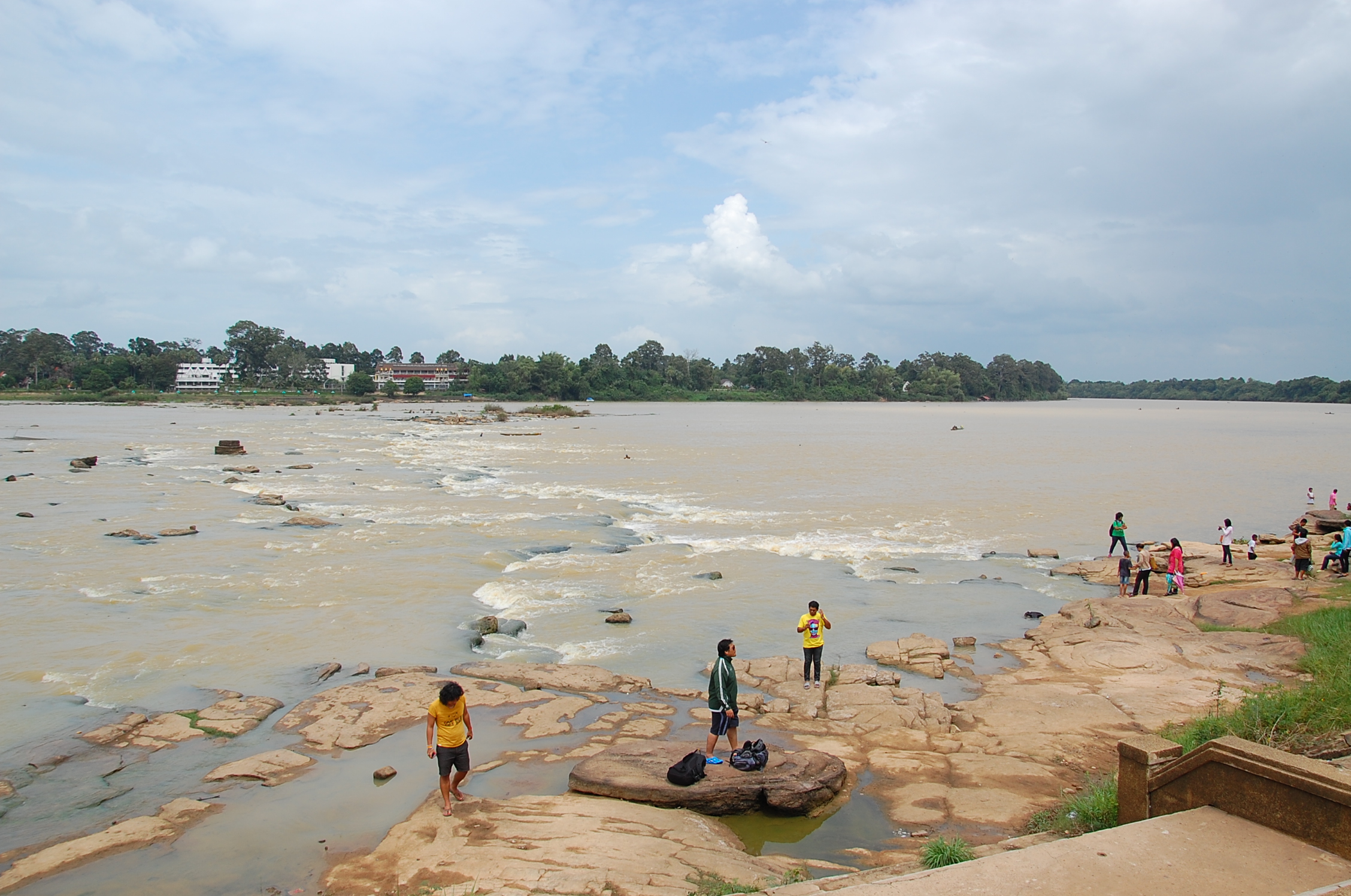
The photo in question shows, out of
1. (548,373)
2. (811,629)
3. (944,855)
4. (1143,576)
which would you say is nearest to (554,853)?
(944,855)

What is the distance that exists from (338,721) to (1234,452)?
65.0 meters

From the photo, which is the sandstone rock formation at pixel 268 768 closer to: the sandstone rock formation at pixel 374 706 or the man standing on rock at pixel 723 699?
the sandstone rock formation at pixel 374 706

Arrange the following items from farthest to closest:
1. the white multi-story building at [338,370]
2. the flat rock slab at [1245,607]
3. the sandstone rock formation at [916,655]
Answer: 1. the white multi-story building at [338,370]
2. the flat rock slab at [1245,607]
3. the sandstone rock formation at [916,655]

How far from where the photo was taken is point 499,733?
10.4 meters

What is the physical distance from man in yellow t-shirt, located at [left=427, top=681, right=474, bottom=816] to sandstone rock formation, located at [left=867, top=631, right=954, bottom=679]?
784 centimetres

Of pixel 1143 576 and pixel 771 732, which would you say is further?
pixel 1143 576

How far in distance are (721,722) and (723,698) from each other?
34 cm

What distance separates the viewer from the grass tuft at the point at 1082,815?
6855 millimetres

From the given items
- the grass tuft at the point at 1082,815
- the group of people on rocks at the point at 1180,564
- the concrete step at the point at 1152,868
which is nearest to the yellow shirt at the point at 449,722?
the concrete step at the point at 1152,868

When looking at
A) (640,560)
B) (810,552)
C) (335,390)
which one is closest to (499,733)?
(640,560)

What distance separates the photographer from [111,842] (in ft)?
25.1

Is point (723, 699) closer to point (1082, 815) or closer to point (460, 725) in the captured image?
point (460, 725)

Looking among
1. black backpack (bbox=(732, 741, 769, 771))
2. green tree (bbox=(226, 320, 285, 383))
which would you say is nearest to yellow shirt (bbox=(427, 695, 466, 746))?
black backpack (bbox=(732, 741, 769, 771))

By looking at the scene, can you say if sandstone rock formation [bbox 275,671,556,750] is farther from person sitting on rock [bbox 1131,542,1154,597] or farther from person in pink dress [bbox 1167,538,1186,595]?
person in pink dress [bbox 1167,538,1186,595]
